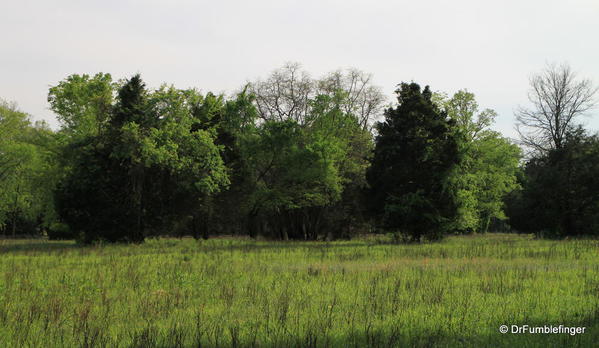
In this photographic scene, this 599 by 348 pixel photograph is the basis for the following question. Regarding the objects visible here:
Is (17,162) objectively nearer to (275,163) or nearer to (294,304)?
(275,163)

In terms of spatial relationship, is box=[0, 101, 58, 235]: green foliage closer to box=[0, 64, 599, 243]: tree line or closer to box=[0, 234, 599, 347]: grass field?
box=[0, 64, 599, 243]: tree line

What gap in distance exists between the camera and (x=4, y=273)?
52.5 feet

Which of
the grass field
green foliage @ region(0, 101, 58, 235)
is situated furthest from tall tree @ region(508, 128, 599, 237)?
green foliage @ region(0, 101, 58, 235)

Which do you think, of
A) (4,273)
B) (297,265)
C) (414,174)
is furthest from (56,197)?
→ (414,174)

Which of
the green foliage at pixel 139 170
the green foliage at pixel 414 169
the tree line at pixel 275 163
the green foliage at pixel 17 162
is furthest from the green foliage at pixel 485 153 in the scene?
the green foliage at pixel 17 162

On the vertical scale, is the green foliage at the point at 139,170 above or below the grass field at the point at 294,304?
above

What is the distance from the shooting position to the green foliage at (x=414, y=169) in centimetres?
3553

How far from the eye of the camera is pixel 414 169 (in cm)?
3600

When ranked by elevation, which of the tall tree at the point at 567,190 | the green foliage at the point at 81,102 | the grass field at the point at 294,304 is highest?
the green foliage at the point at 81,102

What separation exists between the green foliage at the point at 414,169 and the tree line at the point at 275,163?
0.33 feet

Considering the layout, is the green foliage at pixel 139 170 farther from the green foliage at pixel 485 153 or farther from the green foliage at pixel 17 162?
the green foliage at pixel 485 153

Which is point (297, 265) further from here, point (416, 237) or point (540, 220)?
point (540, 220)

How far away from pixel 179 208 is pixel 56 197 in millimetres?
8813

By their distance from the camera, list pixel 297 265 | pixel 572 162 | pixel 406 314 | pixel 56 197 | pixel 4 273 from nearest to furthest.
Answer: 1. pixel 406 314
2. pixel 4 273
3. pixel 297 265
4. pixel 56 197
5. pixel 572 162
